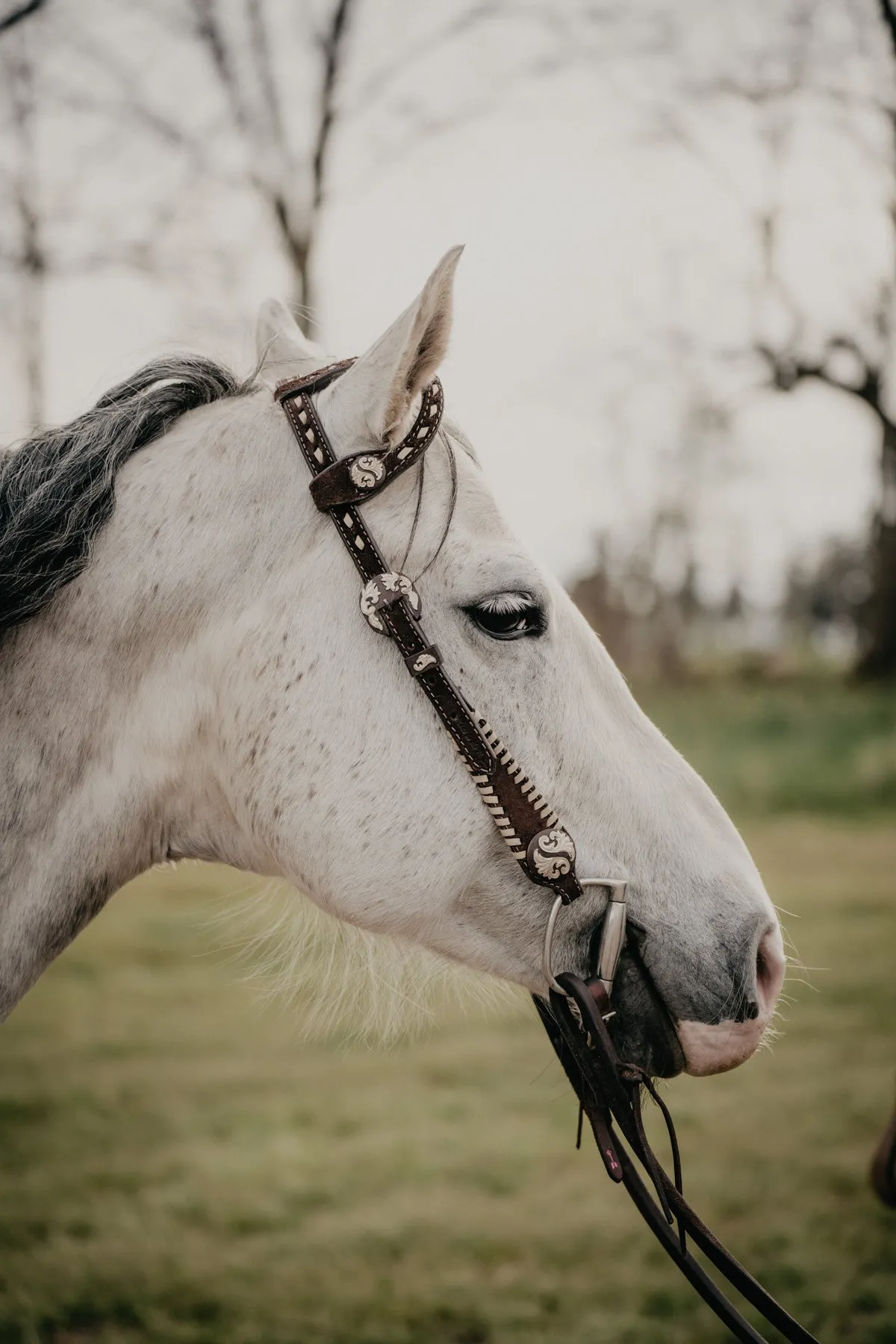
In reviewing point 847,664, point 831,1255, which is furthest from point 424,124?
point 847,664

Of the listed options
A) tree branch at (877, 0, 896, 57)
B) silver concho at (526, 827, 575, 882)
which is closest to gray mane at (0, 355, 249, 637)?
silver concho at (526, 827, 575, 882)

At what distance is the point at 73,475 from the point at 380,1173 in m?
3.94

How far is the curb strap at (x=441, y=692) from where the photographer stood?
1860 mm

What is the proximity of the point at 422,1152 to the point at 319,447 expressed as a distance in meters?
4.07

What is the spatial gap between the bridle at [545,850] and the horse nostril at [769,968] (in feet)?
0.88

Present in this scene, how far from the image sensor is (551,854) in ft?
6.09

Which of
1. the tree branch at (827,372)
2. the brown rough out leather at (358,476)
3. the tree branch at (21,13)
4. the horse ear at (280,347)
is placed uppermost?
the tree branch at (21,13)

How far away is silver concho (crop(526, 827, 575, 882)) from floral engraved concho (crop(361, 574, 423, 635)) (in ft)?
1.59

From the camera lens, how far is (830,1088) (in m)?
5.46

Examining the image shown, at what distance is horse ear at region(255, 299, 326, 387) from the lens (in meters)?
2.26

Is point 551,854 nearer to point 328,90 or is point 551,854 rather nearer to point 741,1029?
point 741,1029

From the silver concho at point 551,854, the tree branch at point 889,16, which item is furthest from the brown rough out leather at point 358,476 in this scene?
the tree branch at point 889,16

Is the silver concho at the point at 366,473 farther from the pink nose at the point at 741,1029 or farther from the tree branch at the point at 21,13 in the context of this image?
the tree branch at the point at 21,13

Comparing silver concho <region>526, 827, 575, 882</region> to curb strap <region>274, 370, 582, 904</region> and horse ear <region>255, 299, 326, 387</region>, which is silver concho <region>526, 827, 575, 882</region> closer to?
curb strap <region>274, 370, 582, 904</region>
